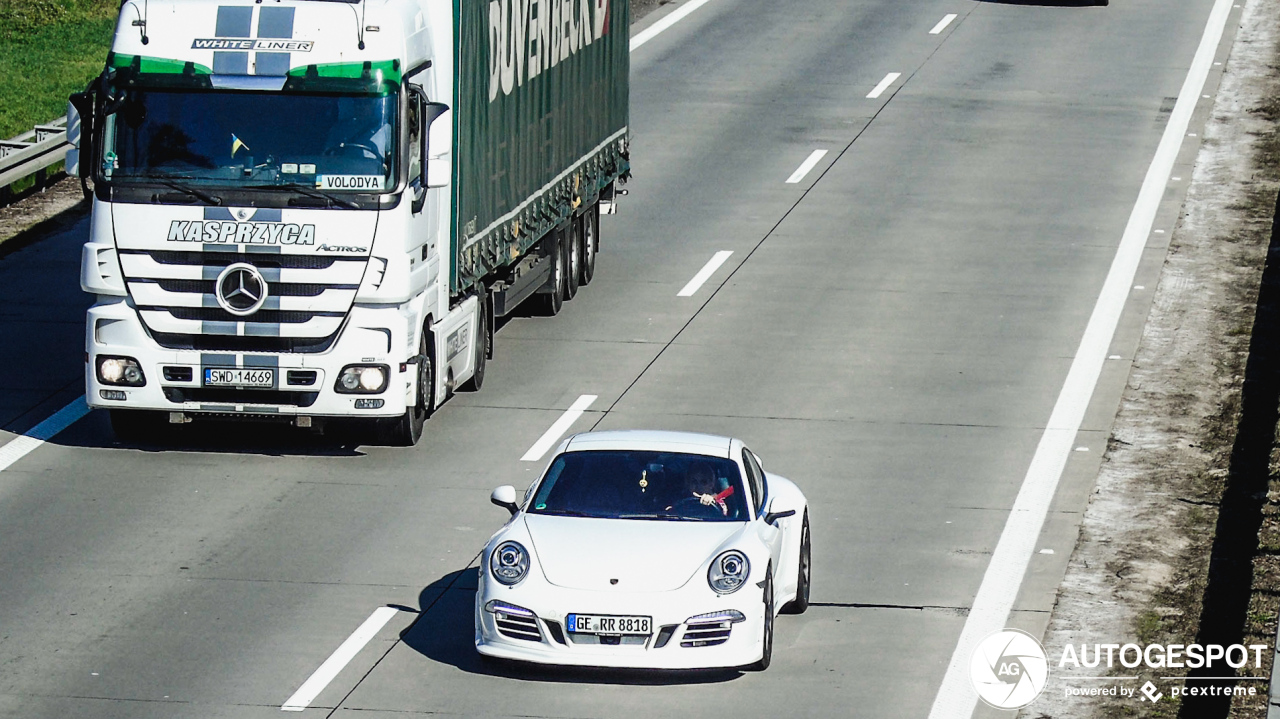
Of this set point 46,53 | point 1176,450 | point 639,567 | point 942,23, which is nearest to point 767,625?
point 639,567

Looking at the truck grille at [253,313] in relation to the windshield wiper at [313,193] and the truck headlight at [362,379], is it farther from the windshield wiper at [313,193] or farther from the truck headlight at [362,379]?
the windshield wiper at [313,193]

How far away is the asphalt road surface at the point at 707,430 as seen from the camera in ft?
42.5

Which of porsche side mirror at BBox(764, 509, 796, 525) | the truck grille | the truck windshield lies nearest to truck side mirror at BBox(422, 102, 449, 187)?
the truck windshield

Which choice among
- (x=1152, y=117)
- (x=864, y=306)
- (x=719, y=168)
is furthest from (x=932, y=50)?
(x=864, y=306)

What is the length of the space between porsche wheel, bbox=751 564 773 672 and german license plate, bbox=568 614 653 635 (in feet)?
2.46

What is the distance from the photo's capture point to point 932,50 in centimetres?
4072

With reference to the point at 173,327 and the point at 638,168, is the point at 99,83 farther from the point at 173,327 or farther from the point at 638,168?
the point at 638,168

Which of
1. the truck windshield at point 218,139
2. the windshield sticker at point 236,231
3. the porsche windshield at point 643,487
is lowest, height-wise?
the porsche windshield at point 643,487

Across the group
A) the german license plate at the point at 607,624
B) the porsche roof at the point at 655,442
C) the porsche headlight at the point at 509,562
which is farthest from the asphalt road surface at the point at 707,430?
the porsche roof at the point at 655,442

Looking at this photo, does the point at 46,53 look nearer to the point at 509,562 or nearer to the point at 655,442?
the point at 655,442

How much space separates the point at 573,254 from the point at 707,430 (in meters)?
5.74

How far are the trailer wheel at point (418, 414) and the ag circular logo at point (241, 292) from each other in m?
1.42

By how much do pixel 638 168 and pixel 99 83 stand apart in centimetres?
1487

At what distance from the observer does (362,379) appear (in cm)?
1764
